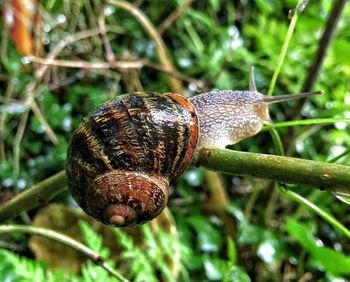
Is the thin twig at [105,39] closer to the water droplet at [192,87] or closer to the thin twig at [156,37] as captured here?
the thin twig at [156,37]

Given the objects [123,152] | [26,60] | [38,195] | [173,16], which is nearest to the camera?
[123,152]

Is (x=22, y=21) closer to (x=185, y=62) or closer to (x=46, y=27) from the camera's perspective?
(x=46, y=27)

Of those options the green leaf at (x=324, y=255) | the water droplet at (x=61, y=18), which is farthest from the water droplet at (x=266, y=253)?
the water droplet at (x=61, y=18)

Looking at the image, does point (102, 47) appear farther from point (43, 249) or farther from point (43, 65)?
point (43, 249)

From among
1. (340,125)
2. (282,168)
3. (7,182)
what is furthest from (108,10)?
(282,168)

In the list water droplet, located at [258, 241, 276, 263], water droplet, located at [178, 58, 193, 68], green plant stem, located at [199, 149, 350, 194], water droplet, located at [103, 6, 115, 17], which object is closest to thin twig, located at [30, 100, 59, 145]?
water droplet, located at [103, 6, 115, 17]

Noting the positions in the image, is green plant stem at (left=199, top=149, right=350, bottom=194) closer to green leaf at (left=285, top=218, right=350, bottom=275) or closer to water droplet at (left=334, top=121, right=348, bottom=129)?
green leaf at (left=285, top=218, right=350, bottom=275)

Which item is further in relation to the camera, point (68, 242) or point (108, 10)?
point (108, 10)
